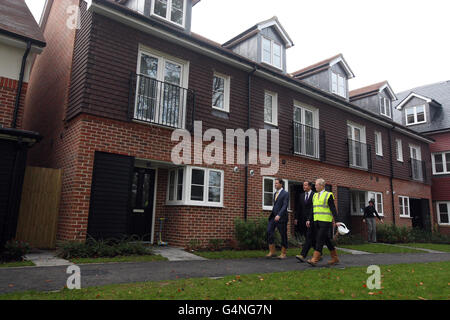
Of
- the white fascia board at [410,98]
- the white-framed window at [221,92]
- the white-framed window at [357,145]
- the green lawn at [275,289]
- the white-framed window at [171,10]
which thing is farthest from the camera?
the white fascia board at [410,98]

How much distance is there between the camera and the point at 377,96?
735 inches

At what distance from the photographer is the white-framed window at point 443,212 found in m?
20.7

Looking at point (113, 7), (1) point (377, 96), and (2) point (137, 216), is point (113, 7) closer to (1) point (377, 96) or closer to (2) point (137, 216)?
(2) point (137, 216)

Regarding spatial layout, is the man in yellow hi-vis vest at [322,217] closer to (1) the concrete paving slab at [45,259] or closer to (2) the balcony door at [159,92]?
(2) the balcony door at [159,92]

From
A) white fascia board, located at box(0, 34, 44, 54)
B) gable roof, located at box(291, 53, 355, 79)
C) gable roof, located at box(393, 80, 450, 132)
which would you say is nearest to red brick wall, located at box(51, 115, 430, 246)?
white fascia board, located at box(0, 34, 44, 54)

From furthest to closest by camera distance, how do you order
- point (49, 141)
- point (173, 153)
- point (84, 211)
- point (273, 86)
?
1. point (273, 86)
2. point (49, 141)
3. point (173, 153)
4. point (84, 211)

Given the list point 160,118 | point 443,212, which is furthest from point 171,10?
point 443,212

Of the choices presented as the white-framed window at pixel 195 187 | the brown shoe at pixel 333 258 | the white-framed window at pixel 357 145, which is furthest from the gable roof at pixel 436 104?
the brown shoe at pixel 333 258

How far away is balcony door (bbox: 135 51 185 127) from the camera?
9102 millimetres

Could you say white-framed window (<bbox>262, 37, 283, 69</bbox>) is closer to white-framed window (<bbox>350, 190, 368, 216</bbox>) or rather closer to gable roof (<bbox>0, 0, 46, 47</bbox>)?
white-framed window (<bbox>350, 190, 368, 216</bbox>)

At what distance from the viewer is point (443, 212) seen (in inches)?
826

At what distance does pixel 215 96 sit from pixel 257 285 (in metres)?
7.44

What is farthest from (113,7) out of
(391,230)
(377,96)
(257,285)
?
(377,96)

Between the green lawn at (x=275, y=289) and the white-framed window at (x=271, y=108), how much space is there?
300 inches
